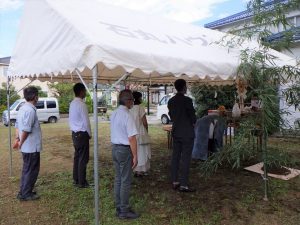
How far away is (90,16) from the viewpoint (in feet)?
13.6

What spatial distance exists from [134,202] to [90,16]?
2489mm

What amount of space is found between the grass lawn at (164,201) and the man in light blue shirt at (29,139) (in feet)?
0.90

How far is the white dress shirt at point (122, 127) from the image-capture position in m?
3.80

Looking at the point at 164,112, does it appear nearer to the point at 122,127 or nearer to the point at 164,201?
the point at 164,201

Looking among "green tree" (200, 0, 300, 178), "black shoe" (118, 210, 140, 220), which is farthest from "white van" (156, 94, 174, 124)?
"black shoe" (118, 210, 140, 220)

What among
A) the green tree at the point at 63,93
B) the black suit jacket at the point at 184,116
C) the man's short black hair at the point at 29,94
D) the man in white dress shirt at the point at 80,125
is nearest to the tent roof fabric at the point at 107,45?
the man's short black hair at the point at 29,94

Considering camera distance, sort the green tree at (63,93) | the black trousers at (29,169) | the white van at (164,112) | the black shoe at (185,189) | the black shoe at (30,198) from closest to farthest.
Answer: the black trousers at (29,169) → the black shoe at (30,198) → the black shoe at (185,189) → the white van at (164,112) → the green tree at (63,93)

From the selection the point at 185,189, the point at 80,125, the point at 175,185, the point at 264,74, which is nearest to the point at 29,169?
the point at 80,125

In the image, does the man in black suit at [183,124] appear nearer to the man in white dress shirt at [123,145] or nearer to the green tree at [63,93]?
the man in white dress shirt at [123,145]

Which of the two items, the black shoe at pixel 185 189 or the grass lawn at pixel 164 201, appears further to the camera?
the black shoe at pixel 185 189

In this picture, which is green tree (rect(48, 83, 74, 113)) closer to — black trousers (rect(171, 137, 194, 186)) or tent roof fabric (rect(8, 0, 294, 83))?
tent roof fabric (rect(8, 0, 294, 83))

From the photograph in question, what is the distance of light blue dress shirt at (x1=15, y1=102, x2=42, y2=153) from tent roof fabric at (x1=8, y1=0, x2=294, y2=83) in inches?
19.2

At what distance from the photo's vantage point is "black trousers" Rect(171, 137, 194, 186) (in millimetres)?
4965

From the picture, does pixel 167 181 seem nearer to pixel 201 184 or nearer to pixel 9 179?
pixel 201 184
